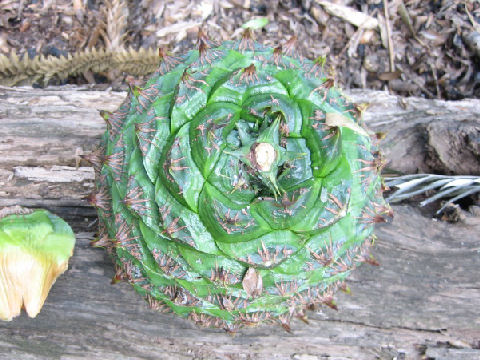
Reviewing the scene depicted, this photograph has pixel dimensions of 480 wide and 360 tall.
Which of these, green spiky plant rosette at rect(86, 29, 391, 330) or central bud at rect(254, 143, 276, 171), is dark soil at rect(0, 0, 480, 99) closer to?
green spiky plant rosette at rect(86, 29, 391, 330)

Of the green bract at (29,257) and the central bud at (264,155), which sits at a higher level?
the central bud at (264,155)

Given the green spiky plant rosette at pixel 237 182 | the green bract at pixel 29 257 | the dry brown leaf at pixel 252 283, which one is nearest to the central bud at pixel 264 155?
the green spiky plant rosette at pixel 237 182

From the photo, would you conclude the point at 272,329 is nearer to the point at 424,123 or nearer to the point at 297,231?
the point at 297,231

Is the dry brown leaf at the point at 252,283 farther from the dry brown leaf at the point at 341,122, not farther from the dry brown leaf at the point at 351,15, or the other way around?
the dry brown leaf at the point at 351,15

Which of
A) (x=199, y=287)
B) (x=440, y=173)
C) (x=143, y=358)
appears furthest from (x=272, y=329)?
(x=440, y=173)

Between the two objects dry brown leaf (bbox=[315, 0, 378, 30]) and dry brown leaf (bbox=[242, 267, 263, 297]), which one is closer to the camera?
dry brown leaf (bbox=[242, 267, 263, 297])

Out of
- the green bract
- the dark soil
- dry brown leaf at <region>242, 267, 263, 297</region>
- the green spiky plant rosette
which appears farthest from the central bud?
the dark soil

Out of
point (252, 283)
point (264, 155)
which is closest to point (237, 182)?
point (264, 155)

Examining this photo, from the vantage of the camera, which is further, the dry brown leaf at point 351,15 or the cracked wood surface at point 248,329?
the dry brown leaf at point 351,15
